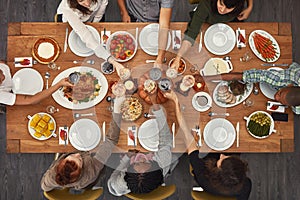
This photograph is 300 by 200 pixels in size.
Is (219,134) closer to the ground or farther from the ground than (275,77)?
closer to the ground

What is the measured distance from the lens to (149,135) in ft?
7.82

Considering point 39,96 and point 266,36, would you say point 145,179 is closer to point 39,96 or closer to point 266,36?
point 39,96

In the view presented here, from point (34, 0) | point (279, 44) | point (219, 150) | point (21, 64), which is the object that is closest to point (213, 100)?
point (219, 150)

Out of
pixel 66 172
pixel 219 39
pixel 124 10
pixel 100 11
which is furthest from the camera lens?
pixel 124 10

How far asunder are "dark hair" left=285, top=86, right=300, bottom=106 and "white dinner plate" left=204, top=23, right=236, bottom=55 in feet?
1.62

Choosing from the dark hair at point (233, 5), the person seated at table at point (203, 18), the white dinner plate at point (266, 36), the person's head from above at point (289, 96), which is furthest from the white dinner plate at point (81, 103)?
the person's head from above at point (289, 96)

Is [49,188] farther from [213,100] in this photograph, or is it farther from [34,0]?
[34,0]

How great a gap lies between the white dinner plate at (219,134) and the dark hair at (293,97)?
405 mm

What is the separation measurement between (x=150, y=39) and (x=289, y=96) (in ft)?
3.26

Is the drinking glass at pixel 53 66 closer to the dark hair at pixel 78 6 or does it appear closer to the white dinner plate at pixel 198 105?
the dark hair at pixel 78 6

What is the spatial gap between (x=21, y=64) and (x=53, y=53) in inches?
9.2

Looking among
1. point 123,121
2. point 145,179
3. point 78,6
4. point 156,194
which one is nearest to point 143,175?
point 145,179

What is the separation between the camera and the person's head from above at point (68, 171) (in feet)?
7.02

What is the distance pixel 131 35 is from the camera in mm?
2441
